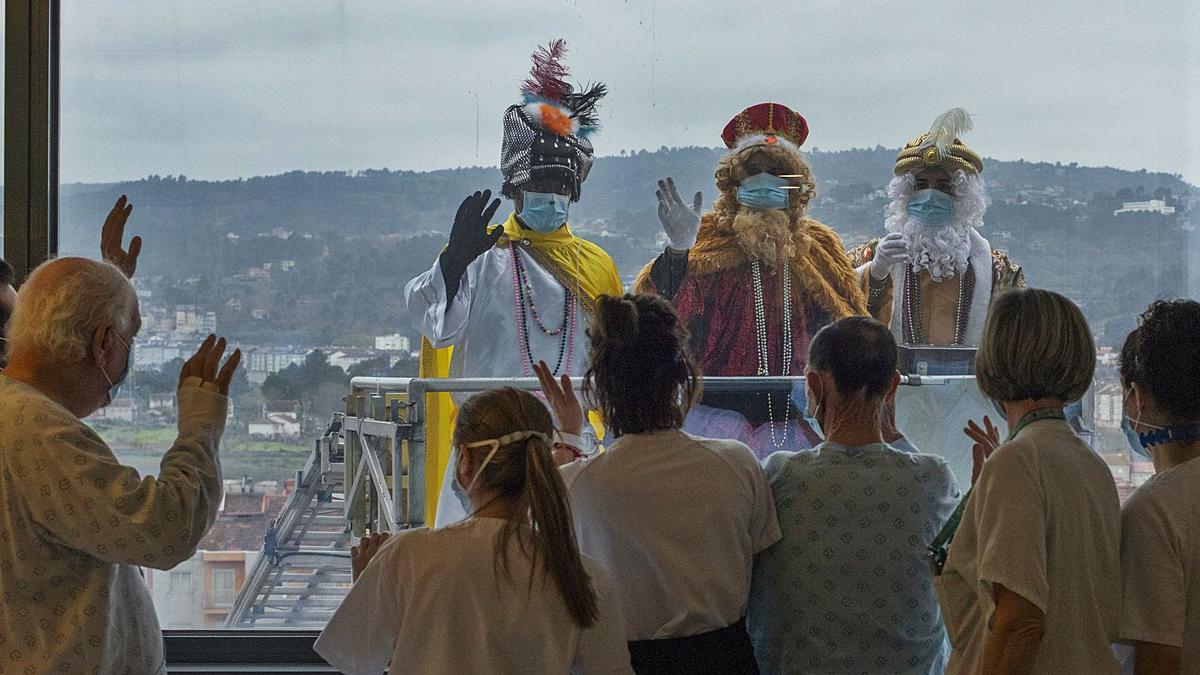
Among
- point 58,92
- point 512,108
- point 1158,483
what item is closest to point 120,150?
point 58,92

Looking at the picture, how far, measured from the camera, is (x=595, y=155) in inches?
141

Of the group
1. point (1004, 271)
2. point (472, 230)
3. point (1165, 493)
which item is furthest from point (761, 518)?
point (1004, 271)

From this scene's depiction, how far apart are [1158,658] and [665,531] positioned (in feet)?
2.58

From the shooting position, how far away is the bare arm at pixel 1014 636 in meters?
1.69

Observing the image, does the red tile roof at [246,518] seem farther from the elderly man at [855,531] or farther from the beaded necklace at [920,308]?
the beaded necklace at [920,308]

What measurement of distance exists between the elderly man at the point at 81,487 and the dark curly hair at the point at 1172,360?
1.45m

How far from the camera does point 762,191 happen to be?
140 inches

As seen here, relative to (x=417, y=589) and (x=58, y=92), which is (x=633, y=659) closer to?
(x=417, y=589)

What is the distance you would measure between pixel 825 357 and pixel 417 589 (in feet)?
2.80

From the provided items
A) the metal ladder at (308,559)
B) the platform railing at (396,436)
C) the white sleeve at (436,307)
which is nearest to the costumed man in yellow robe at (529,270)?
the white sleeve at (436,307)

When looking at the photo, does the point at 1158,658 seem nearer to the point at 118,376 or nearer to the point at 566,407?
the point at 566,407

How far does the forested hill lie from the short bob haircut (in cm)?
179

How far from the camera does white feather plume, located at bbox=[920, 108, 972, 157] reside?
354 centimetres

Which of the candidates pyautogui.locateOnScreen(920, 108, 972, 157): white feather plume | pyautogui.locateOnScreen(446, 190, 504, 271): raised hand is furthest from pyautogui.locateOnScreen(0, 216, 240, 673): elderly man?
pyautogui.locateOnScreen(920, 108, 972, 157): white feather plume
